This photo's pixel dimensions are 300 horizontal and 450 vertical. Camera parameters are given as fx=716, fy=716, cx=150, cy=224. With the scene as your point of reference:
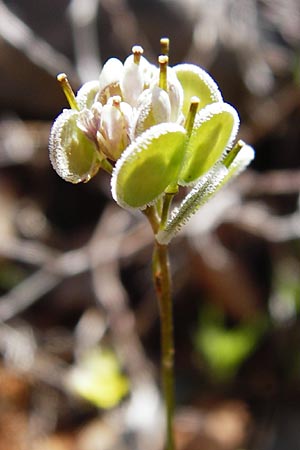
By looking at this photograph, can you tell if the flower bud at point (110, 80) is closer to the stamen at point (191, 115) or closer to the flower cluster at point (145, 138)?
the flower cluster at point (145, 138)

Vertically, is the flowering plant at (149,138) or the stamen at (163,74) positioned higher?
the stamen at (163,74)

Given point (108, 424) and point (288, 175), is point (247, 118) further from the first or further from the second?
point (108, 424)

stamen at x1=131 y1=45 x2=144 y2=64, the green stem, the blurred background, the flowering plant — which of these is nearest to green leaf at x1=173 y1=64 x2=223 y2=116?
the flowering plant

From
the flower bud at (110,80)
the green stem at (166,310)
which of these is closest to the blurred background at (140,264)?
the green stem at (166,310)

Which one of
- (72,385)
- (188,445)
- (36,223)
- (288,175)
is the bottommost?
Answer: (188,445)

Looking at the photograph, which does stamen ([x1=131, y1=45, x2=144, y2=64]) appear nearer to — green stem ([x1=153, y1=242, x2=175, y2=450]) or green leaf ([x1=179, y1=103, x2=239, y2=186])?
green leaf ([x1=179, y1=103, x2=239, y2=186])

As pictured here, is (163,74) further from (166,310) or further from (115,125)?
(166,310)

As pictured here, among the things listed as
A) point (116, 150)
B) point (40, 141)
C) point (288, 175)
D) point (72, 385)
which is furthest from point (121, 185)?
point (40, 141)

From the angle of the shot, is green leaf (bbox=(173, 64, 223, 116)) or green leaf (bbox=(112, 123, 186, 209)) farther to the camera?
green leaf (bbox=(173, 64, 223, 116))
